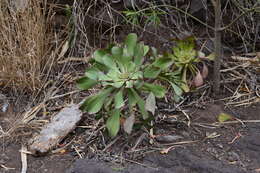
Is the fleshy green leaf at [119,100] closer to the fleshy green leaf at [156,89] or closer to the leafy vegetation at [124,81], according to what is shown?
the leafy vegetation at [124,81]

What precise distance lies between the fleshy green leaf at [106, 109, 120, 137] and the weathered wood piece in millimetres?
343

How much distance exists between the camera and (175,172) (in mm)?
1850

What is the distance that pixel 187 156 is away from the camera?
1928 mm

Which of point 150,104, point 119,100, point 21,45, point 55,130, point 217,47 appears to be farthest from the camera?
point 21,45

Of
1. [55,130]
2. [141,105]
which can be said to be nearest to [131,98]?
[141,105]

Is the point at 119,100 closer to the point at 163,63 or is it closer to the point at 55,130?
the point at 163,63

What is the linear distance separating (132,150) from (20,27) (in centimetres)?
116

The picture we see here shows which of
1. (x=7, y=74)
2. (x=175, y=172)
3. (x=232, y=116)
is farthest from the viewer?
(x=7, y=74)

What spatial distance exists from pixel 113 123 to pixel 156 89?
0.25m

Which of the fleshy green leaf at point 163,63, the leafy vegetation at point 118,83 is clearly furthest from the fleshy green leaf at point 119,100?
the fleshy green leaf at point 163,63

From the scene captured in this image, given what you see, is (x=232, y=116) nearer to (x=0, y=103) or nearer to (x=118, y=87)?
(x=118, y=87)

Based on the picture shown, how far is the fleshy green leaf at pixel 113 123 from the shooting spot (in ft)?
6.23

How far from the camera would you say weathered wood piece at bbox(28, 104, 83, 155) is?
2.09m

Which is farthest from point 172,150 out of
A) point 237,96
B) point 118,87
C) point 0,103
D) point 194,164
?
point 0,103
